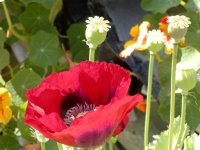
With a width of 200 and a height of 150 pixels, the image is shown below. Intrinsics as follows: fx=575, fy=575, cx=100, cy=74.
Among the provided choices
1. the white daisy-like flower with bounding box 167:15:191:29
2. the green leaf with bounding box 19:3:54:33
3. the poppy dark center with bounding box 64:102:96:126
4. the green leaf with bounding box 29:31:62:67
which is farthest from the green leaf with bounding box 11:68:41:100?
the white daisy-like flower with bounding box 167:15:191:29

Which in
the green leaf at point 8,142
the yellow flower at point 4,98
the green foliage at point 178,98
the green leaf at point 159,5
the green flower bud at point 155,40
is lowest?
the green leaf at point 8,142

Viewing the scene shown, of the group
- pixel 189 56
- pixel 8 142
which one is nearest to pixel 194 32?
pixel 189 56

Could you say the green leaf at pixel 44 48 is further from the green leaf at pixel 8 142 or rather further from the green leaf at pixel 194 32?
the green leaf at pixel 194 32

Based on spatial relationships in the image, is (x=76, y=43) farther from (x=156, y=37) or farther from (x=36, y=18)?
(x=156, y=37)

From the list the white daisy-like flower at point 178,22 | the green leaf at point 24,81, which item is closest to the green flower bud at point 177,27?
the white daisy-like flower at point 178,22

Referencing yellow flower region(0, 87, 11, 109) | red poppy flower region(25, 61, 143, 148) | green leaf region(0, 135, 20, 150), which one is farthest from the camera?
green leaf region(0, 135, 20, 150)

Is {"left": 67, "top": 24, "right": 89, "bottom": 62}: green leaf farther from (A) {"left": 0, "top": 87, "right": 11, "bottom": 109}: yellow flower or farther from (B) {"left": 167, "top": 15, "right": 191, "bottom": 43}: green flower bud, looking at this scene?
(B) {"left": 167, "top": 15, "right": 191, "bottom": 43}: green flower bud
